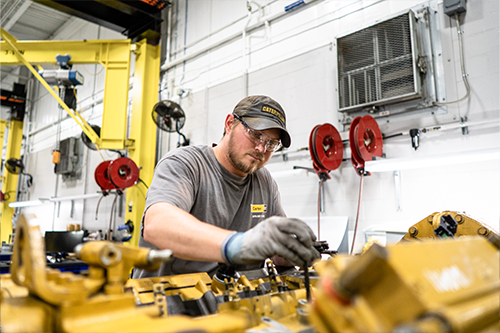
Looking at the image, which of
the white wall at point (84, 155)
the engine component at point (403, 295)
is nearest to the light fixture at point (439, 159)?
the engine component at point (403, 295)

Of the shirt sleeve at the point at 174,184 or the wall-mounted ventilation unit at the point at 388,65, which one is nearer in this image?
the shirt sleeve at the point at 174,184

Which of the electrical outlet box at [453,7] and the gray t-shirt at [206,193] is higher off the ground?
the electrical outlet box at [453,7]

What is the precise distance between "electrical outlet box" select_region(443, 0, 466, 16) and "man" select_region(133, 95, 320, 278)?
1.65m

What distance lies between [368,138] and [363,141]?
0.16 m

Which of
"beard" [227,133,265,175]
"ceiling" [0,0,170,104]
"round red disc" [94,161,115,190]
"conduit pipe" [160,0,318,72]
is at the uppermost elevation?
"ceiling" [0,0,170,104]

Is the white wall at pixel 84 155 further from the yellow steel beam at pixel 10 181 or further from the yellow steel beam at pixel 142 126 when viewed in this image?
the yellow steel beam at pixel 142 126

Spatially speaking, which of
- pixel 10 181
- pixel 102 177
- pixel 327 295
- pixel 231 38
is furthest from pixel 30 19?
pixel 327 295

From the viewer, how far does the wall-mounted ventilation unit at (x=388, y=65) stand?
2.33 metres

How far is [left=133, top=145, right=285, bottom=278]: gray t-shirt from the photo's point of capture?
127 centimetres

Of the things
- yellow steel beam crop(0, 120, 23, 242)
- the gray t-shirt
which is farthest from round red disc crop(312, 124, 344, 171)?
yellow steel beam crop(0, 120, 23, 242)

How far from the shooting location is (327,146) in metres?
2.55

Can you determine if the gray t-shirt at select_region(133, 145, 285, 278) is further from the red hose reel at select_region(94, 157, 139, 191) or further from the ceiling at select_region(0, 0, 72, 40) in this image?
the ceiling at select_region(0, 0, 72, 40)

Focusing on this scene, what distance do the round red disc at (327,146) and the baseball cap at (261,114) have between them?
94 cm

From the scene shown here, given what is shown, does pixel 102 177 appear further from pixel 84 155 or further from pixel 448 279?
pixel 448 279
